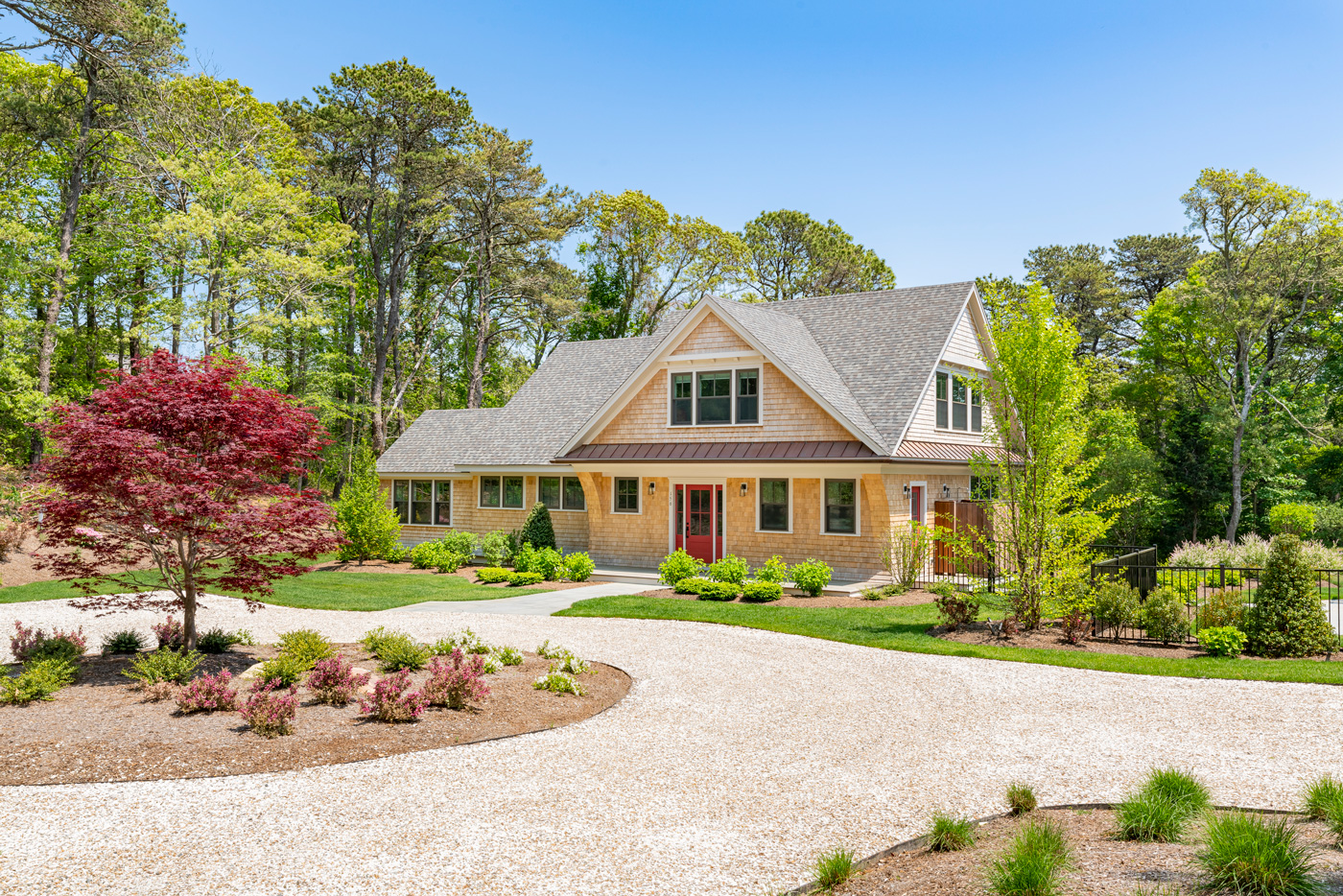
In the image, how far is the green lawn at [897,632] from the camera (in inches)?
450

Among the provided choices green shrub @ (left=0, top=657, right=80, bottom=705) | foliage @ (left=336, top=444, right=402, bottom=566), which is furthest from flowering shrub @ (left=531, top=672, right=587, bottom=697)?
foliage @ (left=336, top=444, right=402, bottom=566)

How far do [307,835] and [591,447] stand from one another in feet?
62.4

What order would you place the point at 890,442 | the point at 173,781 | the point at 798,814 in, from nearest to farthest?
the point at 798,814
the point at 173,781
the point at 890,442

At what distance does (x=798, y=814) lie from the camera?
6367 mm

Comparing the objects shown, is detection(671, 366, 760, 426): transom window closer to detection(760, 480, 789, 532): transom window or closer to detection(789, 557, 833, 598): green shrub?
detection(760, 480, 789, 532): transom window

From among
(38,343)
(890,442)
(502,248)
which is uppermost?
(502,248)

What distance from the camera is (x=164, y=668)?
31.9 feet

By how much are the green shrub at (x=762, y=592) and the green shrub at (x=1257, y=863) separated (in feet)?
45.4

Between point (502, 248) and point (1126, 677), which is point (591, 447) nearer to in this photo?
point (1126, 677)

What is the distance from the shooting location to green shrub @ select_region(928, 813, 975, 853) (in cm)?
556

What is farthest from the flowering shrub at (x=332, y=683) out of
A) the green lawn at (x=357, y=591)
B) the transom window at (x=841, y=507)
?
the transom window at (x=841, y=507)

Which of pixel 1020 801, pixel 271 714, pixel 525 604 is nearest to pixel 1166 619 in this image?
pixel 1020 801

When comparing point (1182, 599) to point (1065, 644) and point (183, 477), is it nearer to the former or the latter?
point (1065, 644)

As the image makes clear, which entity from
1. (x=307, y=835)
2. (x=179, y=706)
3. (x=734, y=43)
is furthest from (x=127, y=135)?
(x=307, y=835)
